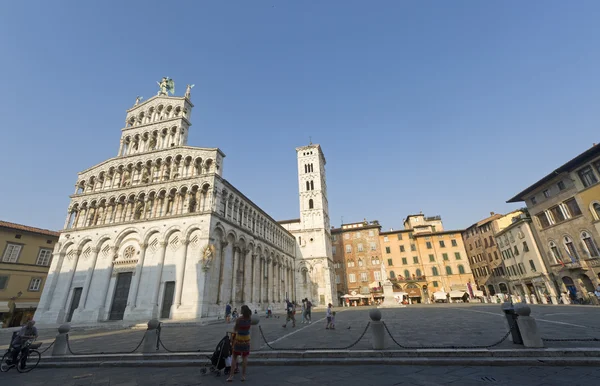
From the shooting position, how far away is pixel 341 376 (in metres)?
5.99

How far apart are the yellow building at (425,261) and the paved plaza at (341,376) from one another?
45.3 meters

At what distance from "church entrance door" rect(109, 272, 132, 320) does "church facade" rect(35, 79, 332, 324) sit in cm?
9

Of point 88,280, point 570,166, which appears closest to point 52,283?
point 88,280

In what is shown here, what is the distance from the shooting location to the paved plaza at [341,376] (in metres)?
Result: 5.28

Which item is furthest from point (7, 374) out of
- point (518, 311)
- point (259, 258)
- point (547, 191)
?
point (547, 191)

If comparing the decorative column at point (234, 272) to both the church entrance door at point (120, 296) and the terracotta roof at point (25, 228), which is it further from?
the terracotta roof at point (25, 228)

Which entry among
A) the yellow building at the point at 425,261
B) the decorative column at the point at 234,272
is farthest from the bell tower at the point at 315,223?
the decorative column at the point at 234,272

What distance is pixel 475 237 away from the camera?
46125 millimetres

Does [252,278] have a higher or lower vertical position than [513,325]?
higher

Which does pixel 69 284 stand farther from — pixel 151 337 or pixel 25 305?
pixel 151 337

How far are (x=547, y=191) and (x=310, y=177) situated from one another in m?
35.1

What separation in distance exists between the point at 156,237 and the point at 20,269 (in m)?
19.5

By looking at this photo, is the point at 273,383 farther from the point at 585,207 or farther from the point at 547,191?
the point at 547,191

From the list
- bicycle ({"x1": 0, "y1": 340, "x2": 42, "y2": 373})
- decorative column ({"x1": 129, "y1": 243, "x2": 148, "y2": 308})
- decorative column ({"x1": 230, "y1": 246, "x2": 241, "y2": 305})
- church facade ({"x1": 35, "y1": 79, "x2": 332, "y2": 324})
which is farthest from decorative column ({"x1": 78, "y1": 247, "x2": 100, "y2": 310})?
bicycle ({"x1": 0, "y1": 340, "x2": 42, "y2": 373})
